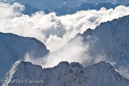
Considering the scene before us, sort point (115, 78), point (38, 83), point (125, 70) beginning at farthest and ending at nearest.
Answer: point (125, 70) < point (38, 83) < point (115, 78)

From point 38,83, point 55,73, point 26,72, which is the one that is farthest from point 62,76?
point 26,72

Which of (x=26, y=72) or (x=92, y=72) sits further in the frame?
(x=26, y=72)

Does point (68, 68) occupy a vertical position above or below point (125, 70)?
above

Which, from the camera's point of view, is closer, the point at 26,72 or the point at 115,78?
the point at 115,78

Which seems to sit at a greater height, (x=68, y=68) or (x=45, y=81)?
(x=68, y=68)

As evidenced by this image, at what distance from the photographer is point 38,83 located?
4402 inches

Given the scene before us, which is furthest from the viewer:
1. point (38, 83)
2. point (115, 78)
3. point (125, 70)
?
point (125, 70)

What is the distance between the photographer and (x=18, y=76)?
116 metres

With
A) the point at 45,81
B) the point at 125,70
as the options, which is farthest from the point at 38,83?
the point at 125,70

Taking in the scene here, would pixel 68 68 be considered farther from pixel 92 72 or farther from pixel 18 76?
pixel 18 76

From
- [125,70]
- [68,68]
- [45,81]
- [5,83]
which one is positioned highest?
[68,68]

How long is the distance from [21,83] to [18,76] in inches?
186

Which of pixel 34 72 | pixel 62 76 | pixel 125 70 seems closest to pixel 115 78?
pixel 62 76

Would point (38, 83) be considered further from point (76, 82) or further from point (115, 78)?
point (115, 78)
